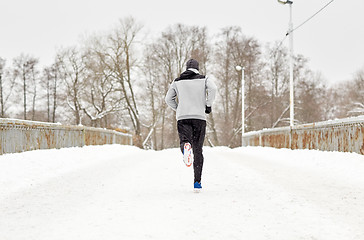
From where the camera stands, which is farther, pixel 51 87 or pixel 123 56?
pixel 51 87

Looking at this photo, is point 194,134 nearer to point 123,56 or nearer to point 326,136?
point 326,136

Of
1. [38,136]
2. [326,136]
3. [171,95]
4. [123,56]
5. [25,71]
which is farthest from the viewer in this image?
[25,71]

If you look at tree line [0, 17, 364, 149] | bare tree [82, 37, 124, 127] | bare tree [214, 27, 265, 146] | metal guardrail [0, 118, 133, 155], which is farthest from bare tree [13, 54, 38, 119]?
metal guardrail [0, 118, 133, 155]

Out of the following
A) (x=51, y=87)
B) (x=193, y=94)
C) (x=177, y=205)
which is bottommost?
(x=177, y=205)

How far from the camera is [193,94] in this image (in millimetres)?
5355

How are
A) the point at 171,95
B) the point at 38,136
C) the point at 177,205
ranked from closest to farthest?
the point at 177,205 < the point at 171,95 < the point at 38,136

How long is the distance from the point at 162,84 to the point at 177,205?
107 feet

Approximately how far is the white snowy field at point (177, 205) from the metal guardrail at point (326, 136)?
4.80 ft

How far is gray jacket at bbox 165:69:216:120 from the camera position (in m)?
5.31

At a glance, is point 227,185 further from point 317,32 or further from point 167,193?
point 317,32

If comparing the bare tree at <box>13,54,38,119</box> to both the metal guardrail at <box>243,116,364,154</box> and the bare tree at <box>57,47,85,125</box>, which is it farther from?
the metal guardrail at <box>243,116,364,154</box>

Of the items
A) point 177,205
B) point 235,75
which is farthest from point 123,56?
point 177,205

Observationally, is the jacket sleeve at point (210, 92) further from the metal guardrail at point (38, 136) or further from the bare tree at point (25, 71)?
the bare tree at point (25, 71)

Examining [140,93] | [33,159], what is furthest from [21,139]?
[140,93]
